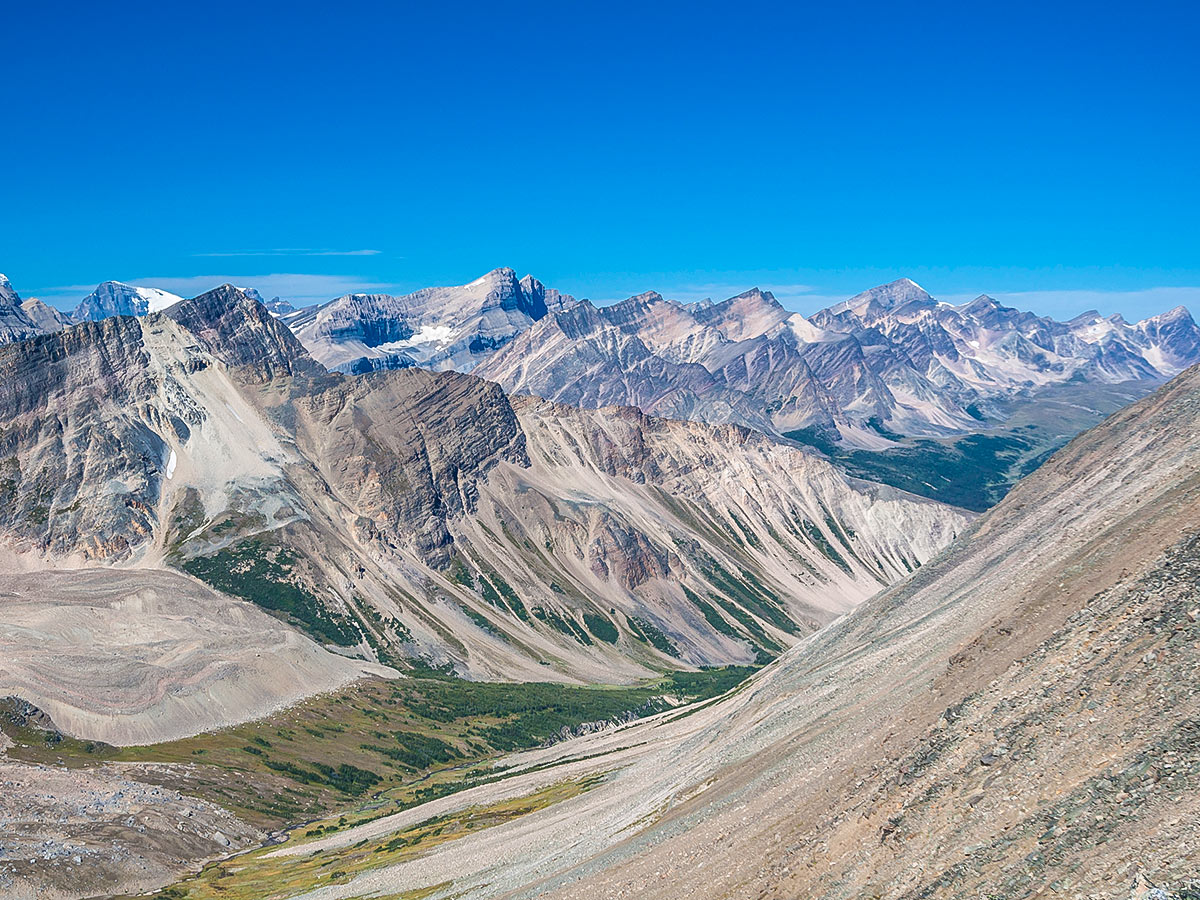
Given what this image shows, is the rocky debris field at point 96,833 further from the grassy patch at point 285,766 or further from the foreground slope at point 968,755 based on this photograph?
the foreground slope at point 968,755

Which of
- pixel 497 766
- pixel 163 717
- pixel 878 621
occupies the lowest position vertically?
pixel 497 766

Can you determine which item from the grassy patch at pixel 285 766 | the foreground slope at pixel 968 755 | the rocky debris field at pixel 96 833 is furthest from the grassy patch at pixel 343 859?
the grassy patch at pixel 285 766

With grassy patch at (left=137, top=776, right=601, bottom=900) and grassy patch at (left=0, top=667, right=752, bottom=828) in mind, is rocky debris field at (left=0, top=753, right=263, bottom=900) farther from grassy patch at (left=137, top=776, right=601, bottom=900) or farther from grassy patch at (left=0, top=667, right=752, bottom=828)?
grassy patch at (left=0, top=667, right=752, bottom=828)

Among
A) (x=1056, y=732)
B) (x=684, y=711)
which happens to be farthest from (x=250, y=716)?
(x=1056, y=732)

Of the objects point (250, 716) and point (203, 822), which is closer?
point (203, 822)

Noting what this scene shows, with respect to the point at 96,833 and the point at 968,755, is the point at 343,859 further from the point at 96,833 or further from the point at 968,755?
the point at 968,755

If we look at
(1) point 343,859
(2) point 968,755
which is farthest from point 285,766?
(2) point 968,755

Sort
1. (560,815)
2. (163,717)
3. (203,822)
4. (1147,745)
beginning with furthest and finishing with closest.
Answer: (163,717), (203,822), (560,815), (1147,745)

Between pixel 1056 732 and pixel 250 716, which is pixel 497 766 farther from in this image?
pixel 1056 732
